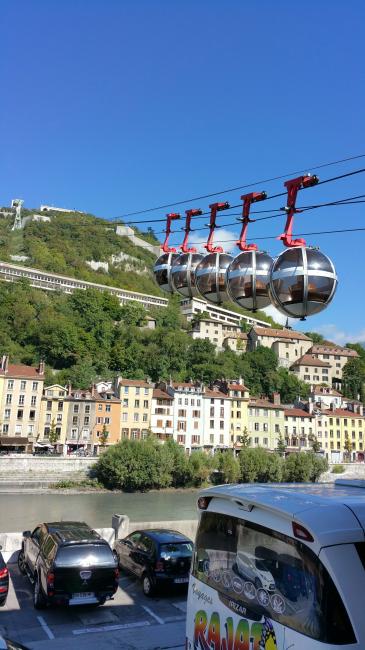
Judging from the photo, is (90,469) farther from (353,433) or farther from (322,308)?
(322,308)

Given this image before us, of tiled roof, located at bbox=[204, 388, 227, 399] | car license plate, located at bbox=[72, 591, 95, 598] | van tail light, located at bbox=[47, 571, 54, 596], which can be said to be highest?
tiled roof, located at bbox=[204, 388, 227, 399]

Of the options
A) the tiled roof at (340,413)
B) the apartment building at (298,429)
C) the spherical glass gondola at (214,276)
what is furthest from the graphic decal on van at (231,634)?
the tiled roof at (340,413)

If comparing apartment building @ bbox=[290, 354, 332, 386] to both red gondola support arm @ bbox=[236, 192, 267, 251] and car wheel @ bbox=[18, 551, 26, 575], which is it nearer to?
car wheel @ bbox=[18, 551, 26, 575]

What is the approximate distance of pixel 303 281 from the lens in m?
5.48

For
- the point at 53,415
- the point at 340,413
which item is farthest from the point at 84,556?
the point at 340,413

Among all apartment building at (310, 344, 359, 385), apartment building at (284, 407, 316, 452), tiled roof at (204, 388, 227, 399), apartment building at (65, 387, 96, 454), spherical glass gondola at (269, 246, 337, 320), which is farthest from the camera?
apartment building at (310, 344, 359, 385)

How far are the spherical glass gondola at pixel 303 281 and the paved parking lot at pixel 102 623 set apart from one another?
196 inches

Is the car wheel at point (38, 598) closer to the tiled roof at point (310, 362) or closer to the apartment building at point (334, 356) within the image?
the tiled roof at point (310, 362)

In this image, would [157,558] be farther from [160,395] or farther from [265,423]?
[265,423]

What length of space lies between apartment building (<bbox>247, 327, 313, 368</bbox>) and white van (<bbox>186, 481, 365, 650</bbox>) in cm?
10954

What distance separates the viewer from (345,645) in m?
2.90

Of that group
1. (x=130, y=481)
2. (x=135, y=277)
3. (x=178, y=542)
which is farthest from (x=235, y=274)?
(x=135, y=277)

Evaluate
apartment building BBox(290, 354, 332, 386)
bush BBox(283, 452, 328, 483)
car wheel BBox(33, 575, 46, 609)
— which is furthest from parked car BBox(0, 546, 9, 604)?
apartment building BBox(290, 354, 332, 386)

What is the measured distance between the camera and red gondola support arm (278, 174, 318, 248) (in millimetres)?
5809
